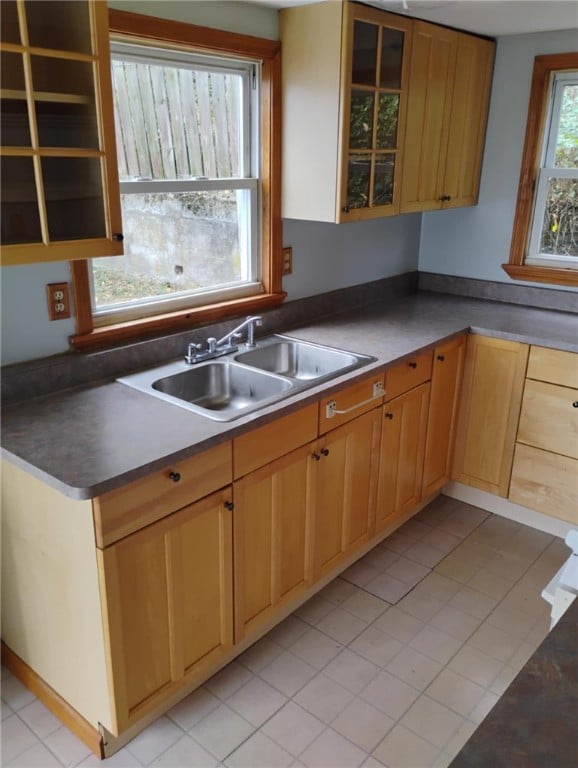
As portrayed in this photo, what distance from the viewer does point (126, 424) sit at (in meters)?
1.80

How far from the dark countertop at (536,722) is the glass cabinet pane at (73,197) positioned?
4.78 ft

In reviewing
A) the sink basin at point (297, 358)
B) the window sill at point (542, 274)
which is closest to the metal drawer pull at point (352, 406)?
the sink basin at point (297, 358)

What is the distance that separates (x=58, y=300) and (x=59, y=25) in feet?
2.57

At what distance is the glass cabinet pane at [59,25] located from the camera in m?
1.52

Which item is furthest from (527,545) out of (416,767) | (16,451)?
(16,451)

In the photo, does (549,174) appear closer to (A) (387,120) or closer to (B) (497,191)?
(B) (497,191)

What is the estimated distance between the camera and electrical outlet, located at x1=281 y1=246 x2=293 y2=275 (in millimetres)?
2766

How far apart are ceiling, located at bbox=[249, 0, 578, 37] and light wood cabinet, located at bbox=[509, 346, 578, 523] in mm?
1337

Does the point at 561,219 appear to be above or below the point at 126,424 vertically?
above

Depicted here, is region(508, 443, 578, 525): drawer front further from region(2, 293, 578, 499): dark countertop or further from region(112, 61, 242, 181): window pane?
region(112, 61, 242, 181): window pane

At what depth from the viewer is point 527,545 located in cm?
286

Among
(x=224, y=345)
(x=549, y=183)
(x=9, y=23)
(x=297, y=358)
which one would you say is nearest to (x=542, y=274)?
(x=549, y=183)

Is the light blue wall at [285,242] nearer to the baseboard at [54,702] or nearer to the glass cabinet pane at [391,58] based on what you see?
the glass cabinet pane at [391,58]

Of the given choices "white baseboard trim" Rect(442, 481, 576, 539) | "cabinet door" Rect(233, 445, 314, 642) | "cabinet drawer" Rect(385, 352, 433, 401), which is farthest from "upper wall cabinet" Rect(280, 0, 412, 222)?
"white baseboard trim" Rect(442, 481, 576, 539)
